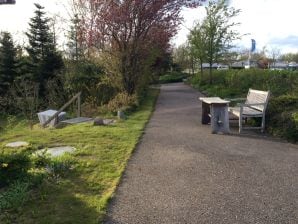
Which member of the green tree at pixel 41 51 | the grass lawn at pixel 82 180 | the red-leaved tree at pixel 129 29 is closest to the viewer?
the grass lawn at pixel 82 180

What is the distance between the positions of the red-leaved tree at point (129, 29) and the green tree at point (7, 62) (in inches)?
397

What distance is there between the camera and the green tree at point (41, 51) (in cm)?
2422

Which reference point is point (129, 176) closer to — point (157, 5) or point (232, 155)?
point (232, 155)

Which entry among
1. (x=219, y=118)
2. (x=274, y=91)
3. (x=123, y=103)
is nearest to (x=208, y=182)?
(x=219, y=118)

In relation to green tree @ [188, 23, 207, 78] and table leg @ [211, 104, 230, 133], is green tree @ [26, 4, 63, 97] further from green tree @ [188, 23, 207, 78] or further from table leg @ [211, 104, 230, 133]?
table leg @ [211, 104, 230, 133]

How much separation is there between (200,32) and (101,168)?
2342 centimetres

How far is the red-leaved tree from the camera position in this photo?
15.0 metres

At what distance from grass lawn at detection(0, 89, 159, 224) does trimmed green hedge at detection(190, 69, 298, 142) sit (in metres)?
3.38

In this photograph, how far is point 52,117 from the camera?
1220 centimetres

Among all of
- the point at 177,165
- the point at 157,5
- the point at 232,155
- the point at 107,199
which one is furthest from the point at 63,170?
the point at 157,5

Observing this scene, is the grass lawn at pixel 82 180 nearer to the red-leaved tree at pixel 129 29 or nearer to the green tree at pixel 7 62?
the red-leaved tree at pixel 129 29

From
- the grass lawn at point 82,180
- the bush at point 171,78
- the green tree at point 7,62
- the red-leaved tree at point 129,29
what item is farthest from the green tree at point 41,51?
the bush at point 171,78

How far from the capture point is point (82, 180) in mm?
5297

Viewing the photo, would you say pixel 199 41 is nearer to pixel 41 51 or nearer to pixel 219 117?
pixel 41 51
